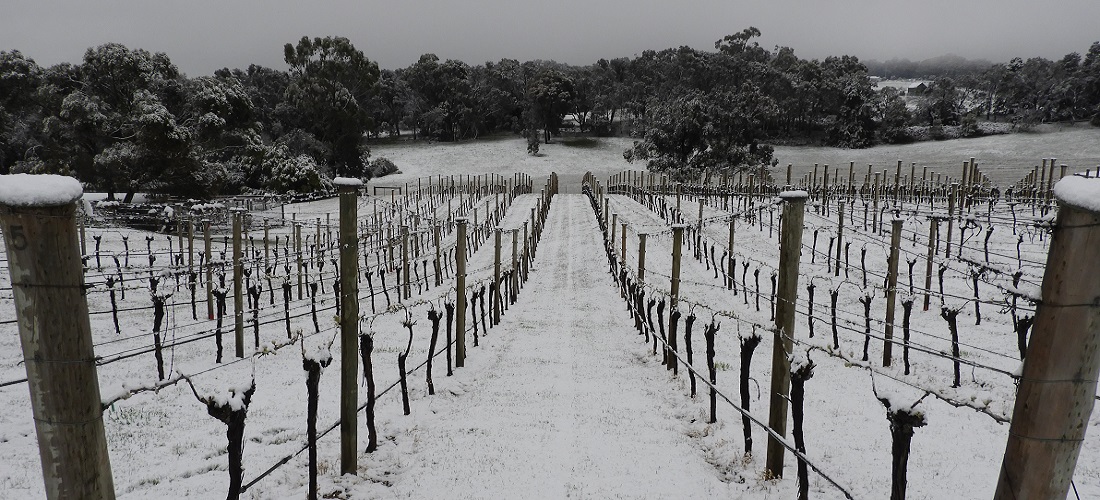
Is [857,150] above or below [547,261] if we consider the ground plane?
above

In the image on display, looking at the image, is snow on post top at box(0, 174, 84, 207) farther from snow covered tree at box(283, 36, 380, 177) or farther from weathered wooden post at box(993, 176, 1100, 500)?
snow covered tree at box(283, 36, 380, 177)

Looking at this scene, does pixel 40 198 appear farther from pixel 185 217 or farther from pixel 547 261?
pixel 185 217

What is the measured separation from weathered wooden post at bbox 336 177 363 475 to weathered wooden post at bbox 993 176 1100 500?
149 inches

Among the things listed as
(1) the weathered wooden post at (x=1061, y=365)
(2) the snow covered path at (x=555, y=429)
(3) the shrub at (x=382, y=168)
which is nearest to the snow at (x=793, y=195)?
(1) the weathered wooden post at (x=1061, y=365)

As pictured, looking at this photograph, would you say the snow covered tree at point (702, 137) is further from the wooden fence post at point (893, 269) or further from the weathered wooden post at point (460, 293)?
the weathered wooden post at point (460, 293)

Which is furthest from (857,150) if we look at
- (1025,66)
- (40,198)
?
(40,198)

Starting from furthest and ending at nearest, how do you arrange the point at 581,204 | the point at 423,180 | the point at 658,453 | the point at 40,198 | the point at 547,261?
1. the point at 423,180
2. the point at 581,204
3. the point at 547,261
4. the point at 658,453
5. the point at 40,198

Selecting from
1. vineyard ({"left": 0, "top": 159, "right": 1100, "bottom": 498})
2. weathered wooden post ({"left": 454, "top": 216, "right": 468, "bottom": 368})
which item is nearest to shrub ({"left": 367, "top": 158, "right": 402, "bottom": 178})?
vineyard ({"left": 0, "top": 159, "right": 1100, "bottom": 498})

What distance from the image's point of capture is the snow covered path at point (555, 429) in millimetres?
4645

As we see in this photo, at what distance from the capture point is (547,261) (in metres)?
20.1

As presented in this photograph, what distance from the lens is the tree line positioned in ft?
79.2

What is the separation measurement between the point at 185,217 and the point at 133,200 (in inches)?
254

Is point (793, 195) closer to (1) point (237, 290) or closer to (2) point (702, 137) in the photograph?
(1) point (237, 290)

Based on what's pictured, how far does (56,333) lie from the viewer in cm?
220
